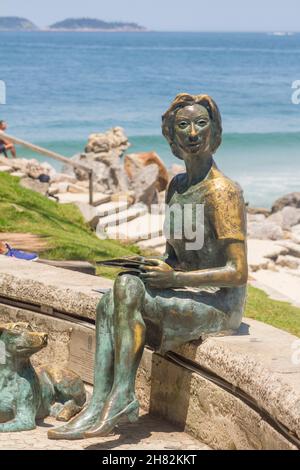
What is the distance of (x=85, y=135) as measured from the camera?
2069 inches

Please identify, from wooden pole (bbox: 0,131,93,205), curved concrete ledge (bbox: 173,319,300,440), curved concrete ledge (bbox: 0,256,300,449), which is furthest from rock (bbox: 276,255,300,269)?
curved concrete ledge (bbox: 173,319,300,440)

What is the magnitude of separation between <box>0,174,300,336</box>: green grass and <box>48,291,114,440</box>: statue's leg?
398 centimetres

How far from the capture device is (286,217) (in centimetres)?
2417

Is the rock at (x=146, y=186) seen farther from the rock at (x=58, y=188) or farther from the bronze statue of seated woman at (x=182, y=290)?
the bronze statue of seated woman at (x=182, y=290)

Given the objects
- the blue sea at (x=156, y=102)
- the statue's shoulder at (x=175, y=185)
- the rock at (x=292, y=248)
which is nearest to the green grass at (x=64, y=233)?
the statue's shoulder at (x=175, y=185)

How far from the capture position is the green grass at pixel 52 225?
34.0 ft

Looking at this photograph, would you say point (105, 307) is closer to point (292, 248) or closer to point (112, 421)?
point (112, 421)

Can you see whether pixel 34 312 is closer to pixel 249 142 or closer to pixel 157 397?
pixel 157 397

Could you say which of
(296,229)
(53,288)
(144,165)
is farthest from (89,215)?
(53,288)

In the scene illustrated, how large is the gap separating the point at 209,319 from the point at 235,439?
623 mm

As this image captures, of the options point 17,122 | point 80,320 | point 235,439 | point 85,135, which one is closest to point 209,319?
point 235,439

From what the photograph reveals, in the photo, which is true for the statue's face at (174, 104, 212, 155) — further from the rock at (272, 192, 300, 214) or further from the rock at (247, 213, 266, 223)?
the rock at (272, 192, 300, 214)

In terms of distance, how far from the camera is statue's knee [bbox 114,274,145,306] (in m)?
5.21
